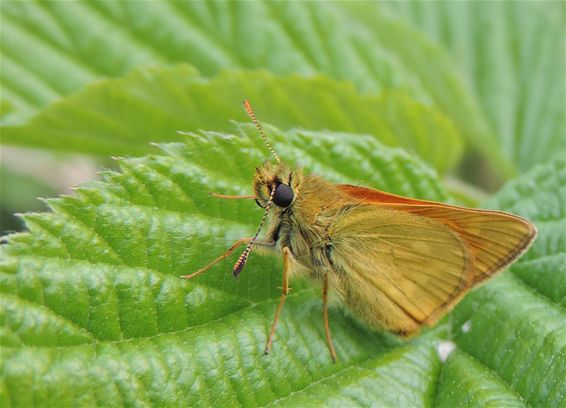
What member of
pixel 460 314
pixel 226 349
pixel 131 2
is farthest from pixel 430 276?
pixel 131 2

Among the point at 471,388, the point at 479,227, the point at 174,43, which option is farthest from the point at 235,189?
the point at 174,43

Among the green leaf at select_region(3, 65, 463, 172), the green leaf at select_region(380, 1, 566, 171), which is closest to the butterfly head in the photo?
the green leaf at select_region(3, 65, 463, 172)

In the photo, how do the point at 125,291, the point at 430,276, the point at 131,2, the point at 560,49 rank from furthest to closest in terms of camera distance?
1. the point at 560,49
2. the point at 131,2
3. the point at 430,276
4. the point at 125,291

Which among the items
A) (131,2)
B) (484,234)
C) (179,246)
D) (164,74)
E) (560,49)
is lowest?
(179,246)

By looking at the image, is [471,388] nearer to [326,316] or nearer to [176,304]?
[326,316]

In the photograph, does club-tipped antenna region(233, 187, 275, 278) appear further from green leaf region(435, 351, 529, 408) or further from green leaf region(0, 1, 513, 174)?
green leaf region(0, 1, 513, 174)

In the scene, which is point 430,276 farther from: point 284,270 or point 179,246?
point 179,246

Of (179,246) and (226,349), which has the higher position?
(179,246)
